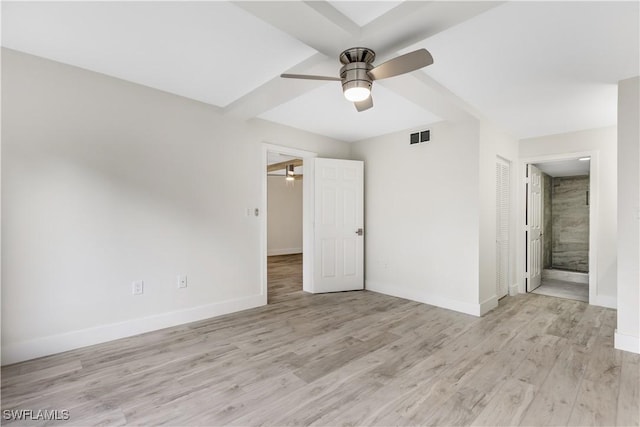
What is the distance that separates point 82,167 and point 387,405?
3.15 m

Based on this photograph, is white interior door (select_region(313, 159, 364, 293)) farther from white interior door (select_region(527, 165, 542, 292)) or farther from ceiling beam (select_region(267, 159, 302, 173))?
white interior door (select_region(527, 165, 542, 292))

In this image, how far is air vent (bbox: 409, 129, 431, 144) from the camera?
165 inches

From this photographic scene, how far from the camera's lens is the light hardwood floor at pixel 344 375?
183cm

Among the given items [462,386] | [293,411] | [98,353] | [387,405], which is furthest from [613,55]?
[98,353]

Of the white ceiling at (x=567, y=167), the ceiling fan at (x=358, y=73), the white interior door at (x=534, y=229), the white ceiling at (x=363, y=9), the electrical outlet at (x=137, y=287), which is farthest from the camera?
the white ceiling at (x=567, y=167)

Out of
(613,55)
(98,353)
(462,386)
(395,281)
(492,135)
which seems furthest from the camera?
(395,281)

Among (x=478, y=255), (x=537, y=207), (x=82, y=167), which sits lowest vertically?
(x=478, y=255)

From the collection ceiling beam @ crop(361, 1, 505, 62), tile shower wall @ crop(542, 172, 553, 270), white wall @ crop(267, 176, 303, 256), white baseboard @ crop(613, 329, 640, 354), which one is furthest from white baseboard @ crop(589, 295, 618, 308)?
white wall @ crop(267, 176, 303, 256)

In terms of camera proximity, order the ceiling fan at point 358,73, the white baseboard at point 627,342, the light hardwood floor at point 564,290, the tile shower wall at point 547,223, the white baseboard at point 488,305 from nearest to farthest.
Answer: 1. the ceiling fan at point 358,73
2. the white baseboard at point 627,342
3. the white baseboard at point 488,305
4. the light hardwood floor at point 564,290
5. the tile shower wall at point 547,223

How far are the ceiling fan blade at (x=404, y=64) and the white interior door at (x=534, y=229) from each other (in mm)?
4060

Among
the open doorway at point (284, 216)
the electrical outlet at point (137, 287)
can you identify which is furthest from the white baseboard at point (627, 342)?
the open doorway at point (284, 216)

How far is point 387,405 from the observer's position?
1.91 meters

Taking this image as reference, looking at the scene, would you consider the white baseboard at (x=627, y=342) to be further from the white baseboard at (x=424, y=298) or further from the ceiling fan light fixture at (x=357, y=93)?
the ceiling fan light fixture at (x=357, y=93)

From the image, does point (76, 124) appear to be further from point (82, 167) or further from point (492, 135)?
point (492, 135)
